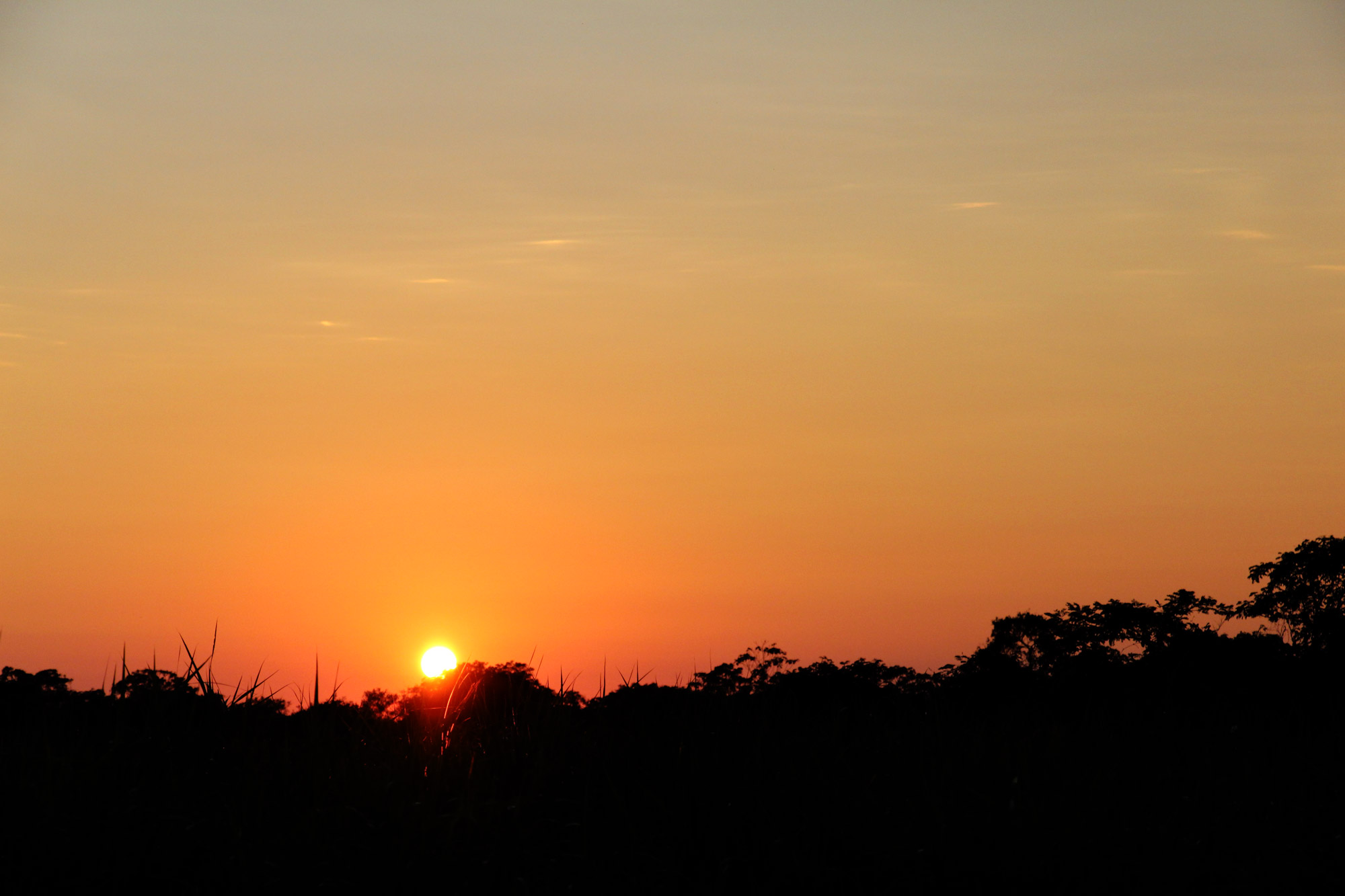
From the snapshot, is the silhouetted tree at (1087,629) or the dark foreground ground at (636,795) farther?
the silhouetted tree at (1087,629)

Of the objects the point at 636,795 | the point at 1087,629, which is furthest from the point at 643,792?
the point at 1087,629

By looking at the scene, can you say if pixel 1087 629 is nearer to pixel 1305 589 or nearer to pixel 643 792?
pixel 1305 589

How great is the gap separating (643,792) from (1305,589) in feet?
93.2

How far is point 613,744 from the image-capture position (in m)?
10.1

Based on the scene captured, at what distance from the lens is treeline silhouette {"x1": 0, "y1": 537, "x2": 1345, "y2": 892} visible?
8.18 metres

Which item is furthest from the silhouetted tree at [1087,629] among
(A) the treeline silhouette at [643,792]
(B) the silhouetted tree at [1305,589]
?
(A) the treeline silhouette at [643,792]

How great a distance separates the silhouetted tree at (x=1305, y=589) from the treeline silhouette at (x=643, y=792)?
22284 mm

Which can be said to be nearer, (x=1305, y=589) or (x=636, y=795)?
(x=636, y=795)

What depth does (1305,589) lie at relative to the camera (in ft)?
107

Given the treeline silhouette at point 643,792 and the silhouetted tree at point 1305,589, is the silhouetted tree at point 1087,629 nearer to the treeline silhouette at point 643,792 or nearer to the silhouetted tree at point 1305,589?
the silhouetted tree at point 1305,589

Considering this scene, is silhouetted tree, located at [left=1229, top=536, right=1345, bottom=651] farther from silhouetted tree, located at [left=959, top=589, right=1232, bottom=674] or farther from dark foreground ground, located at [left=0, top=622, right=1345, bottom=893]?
dark foreground ground, located at [left=0, top=622, right=1345, bottom=893]

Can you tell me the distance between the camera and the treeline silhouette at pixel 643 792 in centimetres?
818

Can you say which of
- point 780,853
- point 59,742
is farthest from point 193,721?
point 780,853

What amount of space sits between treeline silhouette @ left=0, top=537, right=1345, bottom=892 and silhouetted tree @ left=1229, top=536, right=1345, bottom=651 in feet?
73.1
